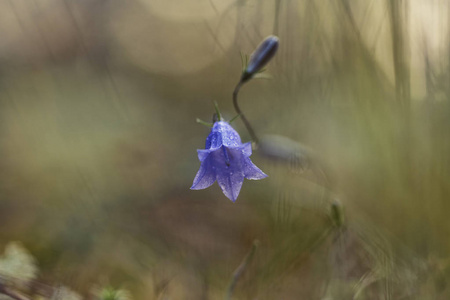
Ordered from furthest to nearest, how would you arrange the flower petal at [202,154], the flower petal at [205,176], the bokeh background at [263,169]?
the bokeh background at [263,169] < the flower petal at [205,176] < the flower petal at [202,154]

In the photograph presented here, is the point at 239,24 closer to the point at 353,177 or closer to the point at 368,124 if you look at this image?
the point at 368,124

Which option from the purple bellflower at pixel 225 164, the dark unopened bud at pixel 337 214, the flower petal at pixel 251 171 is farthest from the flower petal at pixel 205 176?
the dark unopened bud at pixel 337 214

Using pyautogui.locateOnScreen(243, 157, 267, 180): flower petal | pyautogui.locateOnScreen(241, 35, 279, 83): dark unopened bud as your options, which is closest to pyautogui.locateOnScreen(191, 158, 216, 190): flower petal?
pyautogui.locateOnScreen(243, 157, 267, 180): flower petal

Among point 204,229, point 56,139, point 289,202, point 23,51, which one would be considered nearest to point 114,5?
point 23,51

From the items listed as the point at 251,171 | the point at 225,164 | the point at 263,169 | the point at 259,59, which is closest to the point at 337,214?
the point at 251,171

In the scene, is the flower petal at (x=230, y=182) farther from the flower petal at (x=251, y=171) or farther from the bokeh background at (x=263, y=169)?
the bokeh background at (x=263, y=169)

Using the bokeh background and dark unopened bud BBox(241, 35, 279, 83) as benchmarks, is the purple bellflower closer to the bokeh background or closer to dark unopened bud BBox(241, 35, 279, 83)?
dark unopened bud BBox(241, 35, 279, 83)
